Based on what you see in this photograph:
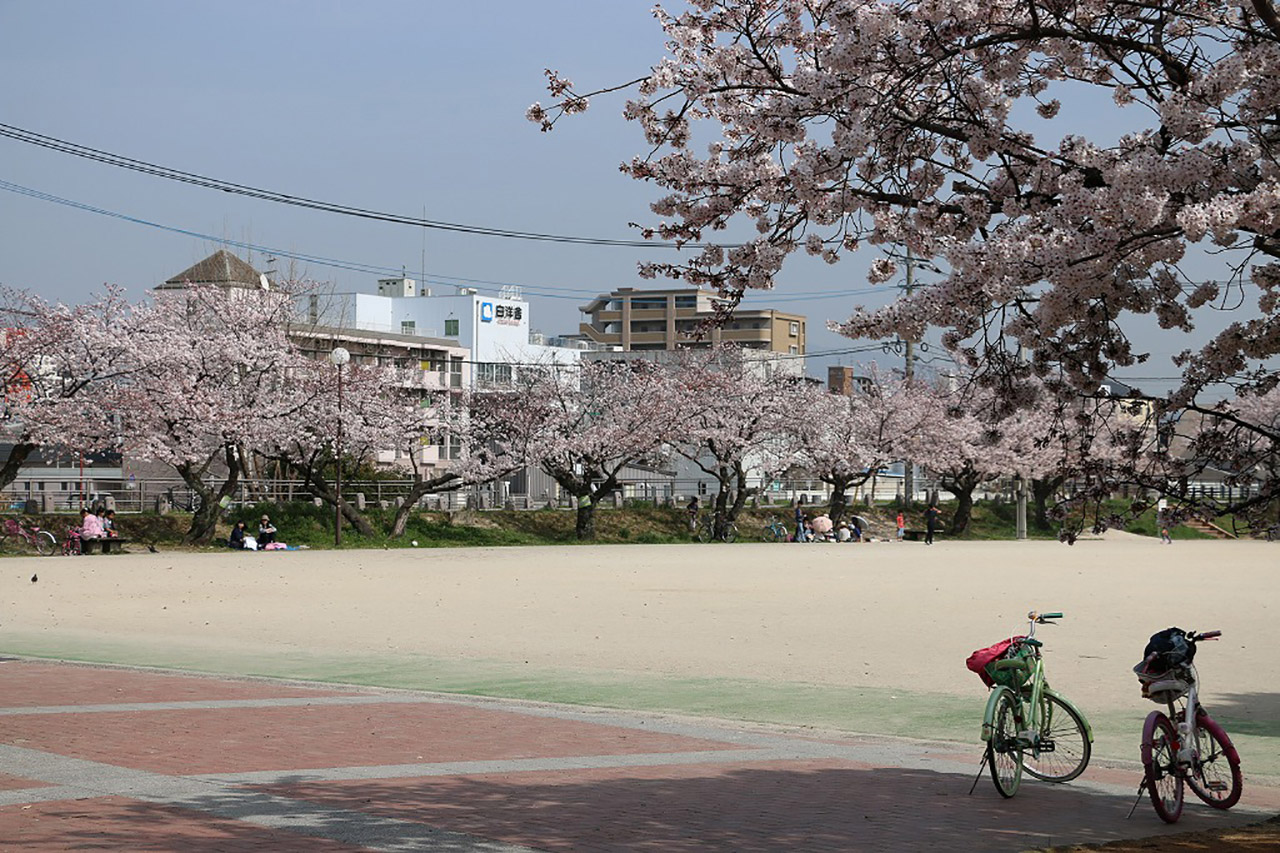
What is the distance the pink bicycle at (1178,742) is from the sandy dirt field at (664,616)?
3191 millimetres

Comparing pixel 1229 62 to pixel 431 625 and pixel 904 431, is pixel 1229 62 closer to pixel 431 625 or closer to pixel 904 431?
pixel 431 625

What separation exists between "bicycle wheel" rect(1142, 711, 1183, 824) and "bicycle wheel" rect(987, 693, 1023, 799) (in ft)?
2.57

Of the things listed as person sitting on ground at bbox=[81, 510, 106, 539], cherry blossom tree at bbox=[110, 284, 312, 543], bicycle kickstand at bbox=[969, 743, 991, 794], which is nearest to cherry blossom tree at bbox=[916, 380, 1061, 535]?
cherry blossom tree at bbox=[110, 284, 312, 543]

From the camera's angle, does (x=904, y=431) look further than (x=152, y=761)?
Yes

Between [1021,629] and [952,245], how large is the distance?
13.3 metres

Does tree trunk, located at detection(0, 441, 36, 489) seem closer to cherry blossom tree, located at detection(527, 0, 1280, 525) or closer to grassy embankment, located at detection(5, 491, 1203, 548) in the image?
grassy embankment, located at detection(5, 491, 1203, 548)

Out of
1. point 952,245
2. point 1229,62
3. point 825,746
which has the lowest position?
point 825,746

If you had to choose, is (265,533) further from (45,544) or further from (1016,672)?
→ (1016,672)

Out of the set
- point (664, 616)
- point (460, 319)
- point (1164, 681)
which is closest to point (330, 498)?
point (664, 616)

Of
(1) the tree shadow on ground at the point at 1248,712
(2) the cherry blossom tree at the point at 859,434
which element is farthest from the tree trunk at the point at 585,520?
(1) the tree shadow on ground at the point at 1248,712

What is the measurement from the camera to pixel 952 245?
657cm

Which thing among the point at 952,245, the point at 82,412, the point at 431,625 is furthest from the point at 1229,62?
the point at 82,412

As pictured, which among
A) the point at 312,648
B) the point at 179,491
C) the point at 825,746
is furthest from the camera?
the point at 179,491

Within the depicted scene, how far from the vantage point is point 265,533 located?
3900 cm
